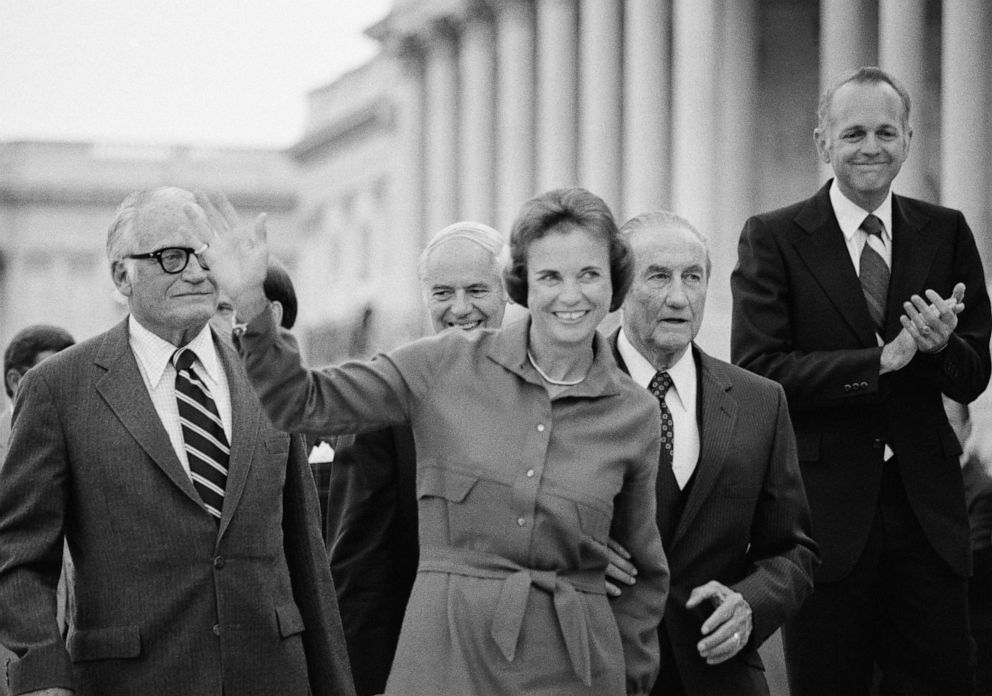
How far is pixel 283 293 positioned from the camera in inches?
351

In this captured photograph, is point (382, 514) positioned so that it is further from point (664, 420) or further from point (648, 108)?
point (648, 108)

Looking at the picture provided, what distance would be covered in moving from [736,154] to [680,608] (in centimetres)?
2833

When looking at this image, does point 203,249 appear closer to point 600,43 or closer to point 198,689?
point 198,689

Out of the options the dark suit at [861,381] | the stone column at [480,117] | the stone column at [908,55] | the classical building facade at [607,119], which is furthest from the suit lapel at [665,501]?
the stone column at [480,117]

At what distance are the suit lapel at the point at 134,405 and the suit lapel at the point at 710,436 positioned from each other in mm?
1821

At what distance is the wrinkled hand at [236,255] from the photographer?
4.89m

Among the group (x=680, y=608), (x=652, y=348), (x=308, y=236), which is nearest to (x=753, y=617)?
(x=680, y=608)

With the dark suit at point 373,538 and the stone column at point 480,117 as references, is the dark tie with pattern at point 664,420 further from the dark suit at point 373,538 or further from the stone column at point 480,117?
the stone column at point 480,117

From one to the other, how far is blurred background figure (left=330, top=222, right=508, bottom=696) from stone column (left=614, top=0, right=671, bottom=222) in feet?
94.9

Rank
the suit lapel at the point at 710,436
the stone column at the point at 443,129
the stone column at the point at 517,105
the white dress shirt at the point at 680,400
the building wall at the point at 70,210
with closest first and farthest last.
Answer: the suit lapel at the point at 710,436 < the white dress shirt at the point at 680,400 < the stone column at the point at 517,105 < the stone column at the point at 443,129 < the building wall at the point at 70,210

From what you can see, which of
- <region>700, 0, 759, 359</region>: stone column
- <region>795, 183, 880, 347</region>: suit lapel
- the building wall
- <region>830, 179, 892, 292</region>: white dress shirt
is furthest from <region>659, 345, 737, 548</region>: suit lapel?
the building wall

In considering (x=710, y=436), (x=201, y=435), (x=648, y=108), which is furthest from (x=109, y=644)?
(x=648, y=108)

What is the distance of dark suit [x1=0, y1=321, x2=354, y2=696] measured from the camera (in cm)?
581

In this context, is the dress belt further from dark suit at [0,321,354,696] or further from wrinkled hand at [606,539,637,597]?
dark suit at [0,321,354,696]
